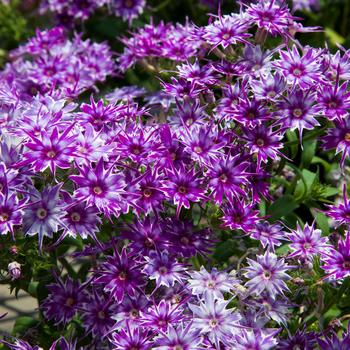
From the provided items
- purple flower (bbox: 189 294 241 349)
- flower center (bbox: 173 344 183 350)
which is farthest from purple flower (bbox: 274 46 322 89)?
flower center (bbox: 173 344 183 350)

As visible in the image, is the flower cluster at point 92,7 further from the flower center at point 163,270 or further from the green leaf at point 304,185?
the flower center at point 163,270

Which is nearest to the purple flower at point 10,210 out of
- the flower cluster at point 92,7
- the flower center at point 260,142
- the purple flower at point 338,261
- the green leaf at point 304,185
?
the flower center at point 260,142

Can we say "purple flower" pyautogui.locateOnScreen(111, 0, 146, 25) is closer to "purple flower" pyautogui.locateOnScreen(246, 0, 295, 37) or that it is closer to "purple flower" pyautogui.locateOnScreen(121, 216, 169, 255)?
"purple flower" pyautogui.locateOnScreen(246, 0, 295, 37)

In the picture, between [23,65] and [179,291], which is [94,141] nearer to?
[179,291]

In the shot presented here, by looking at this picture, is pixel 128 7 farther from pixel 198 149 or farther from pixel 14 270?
pixel 14 270

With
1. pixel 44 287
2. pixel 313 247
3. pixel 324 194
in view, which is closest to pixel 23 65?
pixel 44 287
